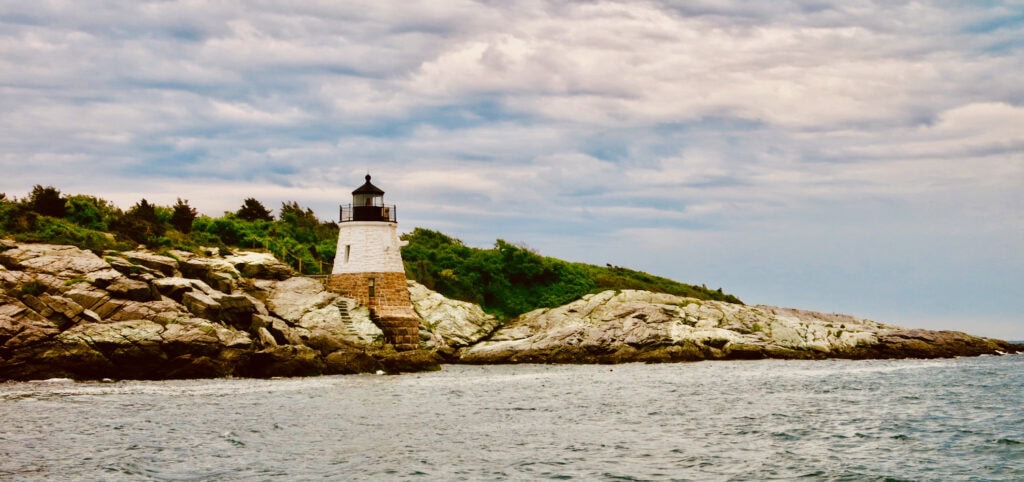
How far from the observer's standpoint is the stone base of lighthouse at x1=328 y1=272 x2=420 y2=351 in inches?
2189

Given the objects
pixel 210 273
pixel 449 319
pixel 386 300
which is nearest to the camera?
pixel 210 273

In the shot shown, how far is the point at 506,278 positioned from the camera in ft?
243

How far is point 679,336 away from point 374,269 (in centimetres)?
1999

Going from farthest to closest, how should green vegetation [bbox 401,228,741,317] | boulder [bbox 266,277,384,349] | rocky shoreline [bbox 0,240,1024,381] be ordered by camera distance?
green vegetation [bbox 401,228,741,317]
boulder [bbox 266,277,384,349]
rocky shoreline [bbox 0,240,1024,381]

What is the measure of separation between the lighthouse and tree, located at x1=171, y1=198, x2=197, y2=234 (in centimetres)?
1663

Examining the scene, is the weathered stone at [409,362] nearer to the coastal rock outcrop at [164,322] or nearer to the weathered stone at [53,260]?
the coastal rock outcrop at [164,322]

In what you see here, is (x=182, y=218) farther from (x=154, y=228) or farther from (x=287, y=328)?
(x=287, y=328)

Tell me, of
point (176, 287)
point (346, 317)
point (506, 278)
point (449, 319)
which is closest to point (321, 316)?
point (346, 317)

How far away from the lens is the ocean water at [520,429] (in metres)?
20.7

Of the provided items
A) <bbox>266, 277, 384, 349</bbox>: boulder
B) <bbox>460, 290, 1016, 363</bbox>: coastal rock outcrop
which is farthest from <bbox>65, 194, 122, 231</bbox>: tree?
<bbox>460, 290, 1016, 363</bbox>: coastal rock outcrop

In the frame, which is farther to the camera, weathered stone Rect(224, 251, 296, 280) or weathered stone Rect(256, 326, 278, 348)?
weathered stone Rect(224, 251, 296, 280)

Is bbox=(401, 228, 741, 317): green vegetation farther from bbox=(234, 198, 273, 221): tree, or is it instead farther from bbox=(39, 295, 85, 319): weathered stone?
bbox=(39, 295, 85, 319): weathered stone

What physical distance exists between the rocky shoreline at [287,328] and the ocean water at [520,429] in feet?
8.69

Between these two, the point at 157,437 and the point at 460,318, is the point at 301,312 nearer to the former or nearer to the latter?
the point at 460,318
